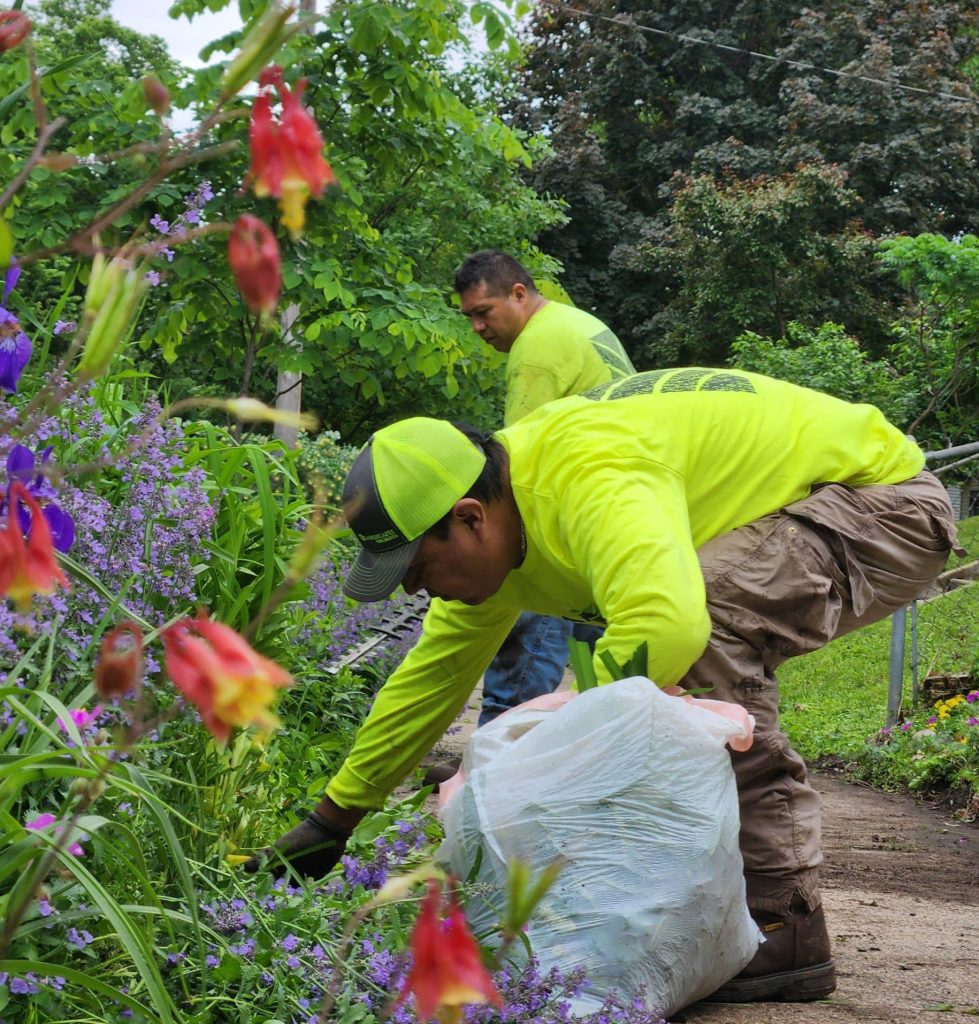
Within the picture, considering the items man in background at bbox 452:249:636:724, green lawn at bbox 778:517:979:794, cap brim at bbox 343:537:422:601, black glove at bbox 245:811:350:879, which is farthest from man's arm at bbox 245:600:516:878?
green lawn at bbox 778:517:979:794

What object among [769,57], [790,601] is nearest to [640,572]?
[790,601]

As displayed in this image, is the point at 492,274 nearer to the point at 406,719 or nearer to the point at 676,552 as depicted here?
the point at 406,719

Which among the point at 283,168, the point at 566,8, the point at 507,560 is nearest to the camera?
the point at 283,168

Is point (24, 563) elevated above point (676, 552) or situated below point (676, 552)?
above

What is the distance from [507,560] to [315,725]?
5.16 ft

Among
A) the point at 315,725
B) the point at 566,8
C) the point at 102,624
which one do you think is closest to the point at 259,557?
the point at 315,725

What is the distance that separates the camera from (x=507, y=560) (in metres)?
2.62

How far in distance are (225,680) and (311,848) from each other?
1937 mm

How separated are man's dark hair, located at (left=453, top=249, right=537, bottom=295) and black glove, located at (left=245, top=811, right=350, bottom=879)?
262 centimetres

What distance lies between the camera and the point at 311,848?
2510 millimetres

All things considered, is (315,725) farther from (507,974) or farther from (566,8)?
(566,8)

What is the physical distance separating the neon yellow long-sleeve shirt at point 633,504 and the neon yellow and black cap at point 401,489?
0.17 m

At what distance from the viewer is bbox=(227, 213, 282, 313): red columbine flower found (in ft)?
2.27

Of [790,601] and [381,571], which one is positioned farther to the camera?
[790,601]
